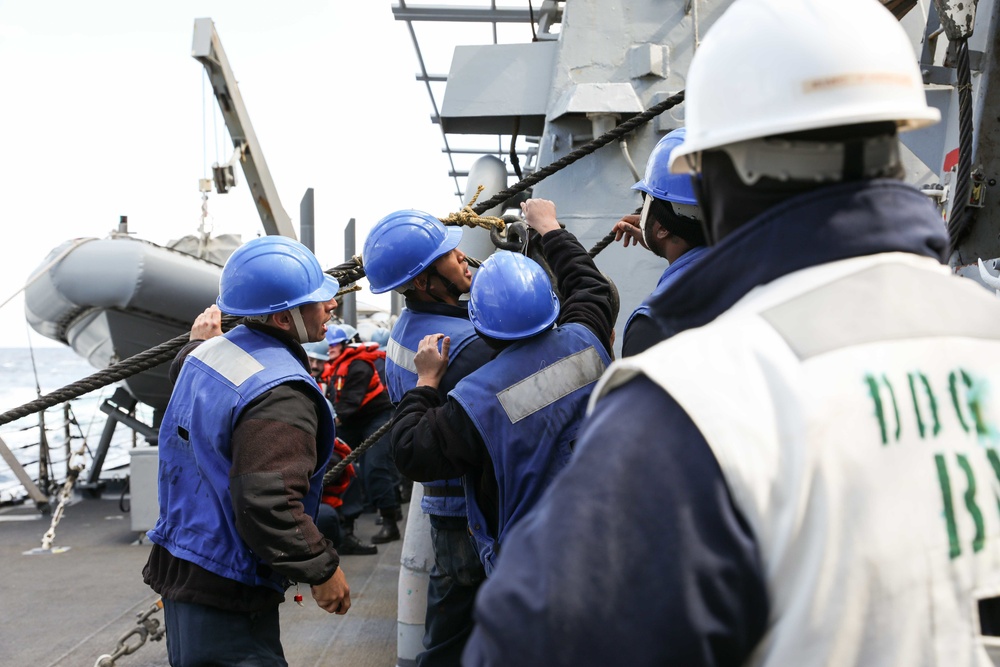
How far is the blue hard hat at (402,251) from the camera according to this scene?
10.7ft

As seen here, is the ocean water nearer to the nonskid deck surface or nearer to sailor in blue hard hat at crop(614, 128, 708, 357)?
the nonskid deck surface

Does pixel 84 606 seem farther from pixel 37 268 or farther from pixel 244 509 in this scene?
pixel 37 268

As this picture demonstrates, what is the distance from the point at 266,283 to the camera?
2.71 m

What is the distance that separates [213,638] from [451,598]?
3.15 ft

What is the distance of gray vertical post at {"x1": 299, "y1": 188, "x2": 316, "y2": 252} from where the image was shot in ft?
30.2

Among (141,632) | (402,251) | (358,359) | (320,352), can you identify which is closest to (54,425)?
(320,352)

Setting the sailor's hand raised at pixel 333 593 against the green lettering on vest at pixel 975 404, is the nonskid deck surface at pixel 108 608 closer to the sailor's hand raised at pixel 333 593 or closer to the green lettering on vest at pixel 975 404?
the sailor's hand raised at pixel 333 593

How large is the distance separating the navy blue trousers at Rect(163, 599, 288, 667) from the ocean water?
2.91m

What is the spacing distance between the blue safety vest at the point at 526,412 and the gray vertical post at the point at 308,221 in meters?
6.99

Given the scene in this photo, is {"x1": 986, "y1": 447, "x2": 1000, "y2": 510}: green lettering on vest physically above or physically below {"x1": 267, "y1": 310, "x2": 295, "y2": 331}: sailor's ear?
above

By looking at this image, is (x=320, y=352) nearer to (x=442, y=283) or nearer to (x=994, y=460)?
(x=442, y=283)

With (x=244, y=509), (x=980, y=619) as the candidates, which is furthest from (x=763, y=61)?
(x=244, y=509)

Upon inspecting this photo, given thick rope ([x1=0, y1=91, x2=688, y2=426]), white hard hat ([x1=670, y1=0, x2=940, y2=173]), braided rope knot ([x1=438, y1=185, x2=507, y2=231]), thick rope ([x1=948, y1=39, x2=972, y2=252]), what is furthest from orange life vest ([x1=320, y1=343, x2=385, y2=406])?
white hard hat ([x1=670, y1=0, x2=940, y2=173])

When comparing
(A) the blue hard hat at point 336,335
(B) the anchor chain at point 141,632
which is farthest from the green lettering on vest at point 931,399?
(A) the blue hard hat at point 336,335
